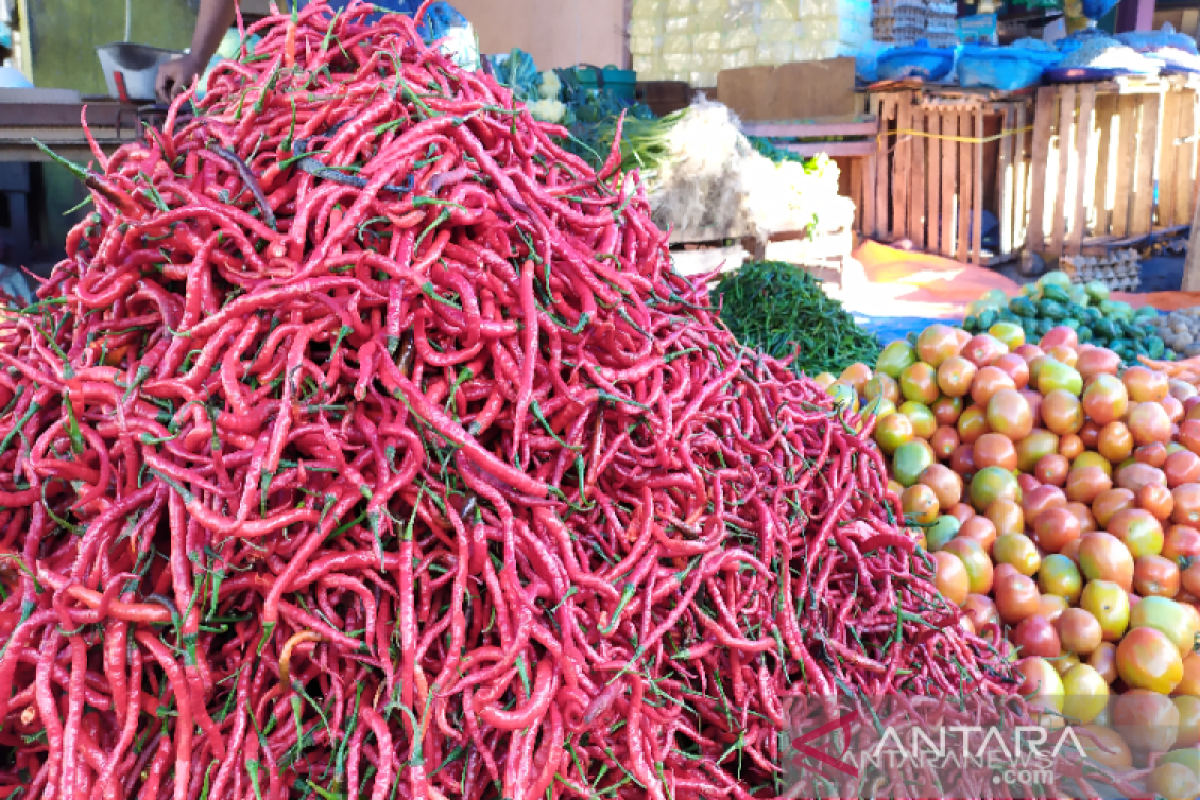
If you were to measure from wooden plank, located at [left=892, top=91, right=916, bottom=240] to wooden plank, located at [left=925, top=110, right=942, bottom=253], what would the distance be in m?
0.20

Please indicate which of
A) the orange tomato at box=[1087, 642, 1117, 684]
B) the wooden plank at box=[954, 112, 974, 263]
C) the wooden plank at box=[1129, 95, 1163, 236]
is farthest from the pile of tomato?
the wooden plank at box=[1129, 95, 1163, 236]

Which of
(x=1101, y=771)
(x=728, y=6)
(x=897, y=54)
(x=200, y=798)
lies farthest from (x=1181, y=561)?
(x=728, y=6)

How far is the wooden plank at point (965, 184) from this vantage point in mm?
8438

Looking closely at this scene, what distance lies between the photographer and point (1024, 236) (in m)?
8.57

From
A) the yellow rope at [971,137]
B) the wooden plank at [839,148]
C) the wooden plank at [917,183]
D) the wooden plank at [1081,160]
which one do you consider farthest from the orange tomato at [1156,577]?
the wooden plank at [839,148]

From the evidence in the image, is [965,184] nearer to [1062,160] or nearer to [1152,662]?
[1062,160]

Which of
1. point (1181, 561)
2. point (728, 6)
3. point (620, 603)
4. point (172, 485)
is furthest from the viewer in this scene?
point (728, 6)

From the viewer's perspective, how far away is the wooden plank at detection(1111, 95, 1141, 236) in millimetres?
8141

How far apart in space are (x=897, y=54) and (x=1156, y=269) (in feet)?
11.2

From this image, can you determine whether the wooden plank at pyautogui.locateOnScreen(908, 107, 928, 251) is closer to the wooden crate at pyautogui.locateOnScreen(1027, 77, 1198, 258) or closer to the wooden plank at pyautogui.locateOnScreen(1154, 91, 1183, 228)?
the wooden crate at pyautogui.locateOnScreen(1027, 77, 1198, 258)

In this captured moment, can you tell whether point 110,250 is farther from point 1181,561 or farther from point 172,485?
point 1181,561

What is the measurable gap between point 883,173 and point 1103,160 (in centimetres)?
208

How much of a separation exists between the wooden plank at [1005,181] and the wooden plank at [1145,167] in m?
1.14

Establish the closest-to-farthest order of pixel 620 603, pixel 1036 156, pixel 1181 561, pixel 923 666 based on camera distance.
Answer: pixel 620 603 < pixel 923 666 < pixel 1181 561 < pixel 1036 156
